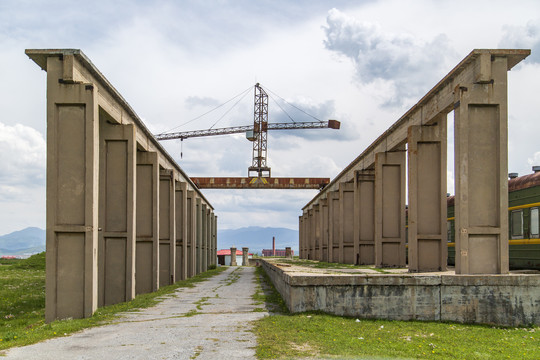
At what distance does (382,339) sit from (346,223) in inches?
971

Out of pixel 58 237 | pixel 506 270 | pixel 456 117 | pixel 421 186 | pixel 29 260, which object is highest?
pixel 456 117

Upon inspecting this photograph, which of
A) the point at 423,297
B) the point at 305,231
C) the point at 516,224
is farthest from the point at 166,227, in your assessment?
the point at 305,231

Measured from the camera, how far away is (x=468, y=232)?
15.4 m

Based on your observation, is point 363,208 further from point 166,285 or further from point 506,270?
point 506,270

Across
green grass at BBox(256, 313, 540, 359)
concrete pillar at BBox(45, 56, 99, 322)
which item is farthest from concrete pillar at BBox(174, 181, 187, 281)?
green grass at BBox(256, 313, 540, 359)

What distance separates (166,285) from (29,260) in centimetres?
2433

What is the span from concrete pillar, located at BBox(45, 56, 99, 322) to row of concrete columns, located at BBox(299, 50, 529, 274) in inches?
407

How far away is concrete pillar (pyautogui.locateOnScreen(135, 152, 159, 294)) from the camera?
21.7 m

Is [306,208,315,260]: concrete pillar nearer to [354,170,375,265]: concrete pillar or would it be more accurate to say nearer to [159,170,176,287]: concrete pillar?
[354,170,375,265]: concrete pillar

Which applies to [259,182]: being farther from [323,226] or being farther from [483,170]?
[483,170]

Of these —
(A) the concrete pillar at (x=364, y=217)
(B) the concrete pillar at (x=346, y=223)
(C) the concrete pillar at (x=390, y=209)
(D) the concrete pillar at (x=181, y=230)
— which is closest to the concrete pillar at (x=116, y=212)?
(D) the concrete pillar at (x=181, y=230)

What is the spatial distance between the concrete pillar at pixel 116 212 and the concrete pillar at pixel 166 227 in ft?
22.3

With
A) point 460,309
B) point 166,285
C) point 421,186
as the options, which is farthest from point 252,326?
point 166,285

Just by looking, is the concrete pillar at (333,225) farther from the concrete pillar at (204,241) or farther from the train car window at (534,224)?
the train car window at (534,224)
